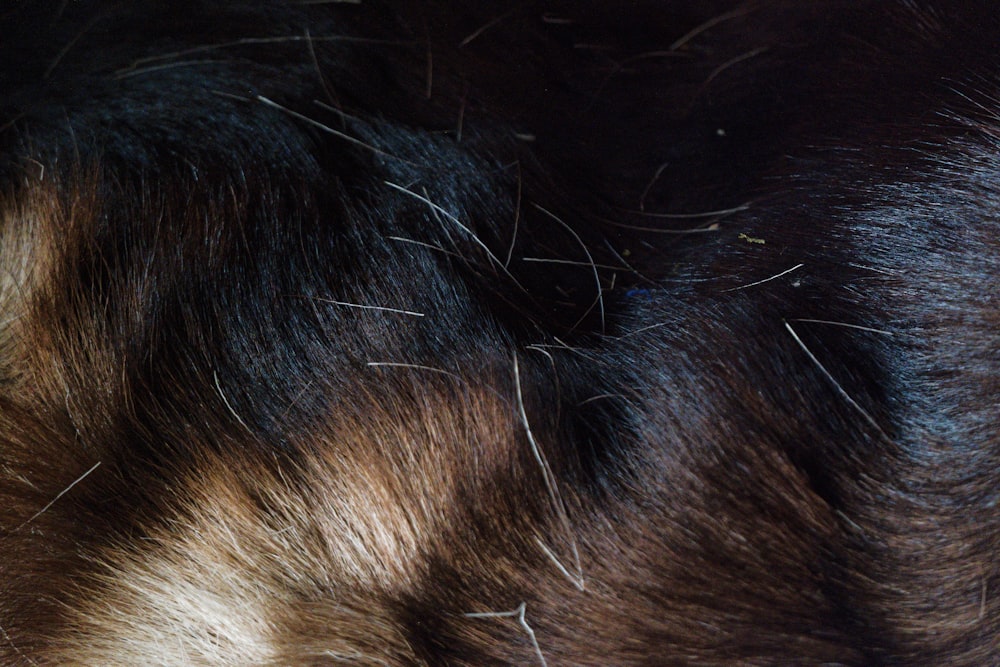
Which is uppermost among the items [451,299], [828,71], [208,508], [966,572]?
[828,71]

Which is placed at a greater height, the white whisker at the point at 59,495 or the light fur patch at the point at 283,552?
the white whisker at the point at 59,495

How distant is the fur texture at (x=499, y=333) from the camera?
59 centimetres

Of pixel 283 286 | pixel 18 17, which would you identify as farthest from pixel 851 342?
pixel 18 17

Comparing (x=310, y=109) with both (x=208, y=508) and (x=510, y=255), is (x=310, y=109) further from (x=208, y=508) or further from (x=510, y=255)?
(x=208, y=508)

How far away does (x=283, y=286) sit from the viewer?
0.64m

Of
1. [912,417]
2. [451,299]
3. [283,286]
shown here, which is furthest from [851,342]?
[283,286]

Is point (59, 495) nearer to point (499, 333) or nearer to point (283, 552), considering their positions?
point (283, 552)

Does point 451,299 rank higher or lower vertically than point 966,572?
higher

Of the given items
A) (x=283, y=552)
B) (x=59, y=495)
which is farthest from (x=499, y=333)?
(x=59, y=495)

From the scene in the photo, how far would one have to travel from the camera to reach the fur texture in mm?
590

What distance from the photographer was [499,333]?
2.07ft

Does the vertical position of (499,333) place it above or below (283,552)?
above

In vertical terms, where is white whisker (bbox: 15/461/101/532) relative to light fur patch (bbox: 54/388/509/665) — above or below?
above

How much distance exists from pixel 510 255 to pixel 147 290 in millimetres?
302
